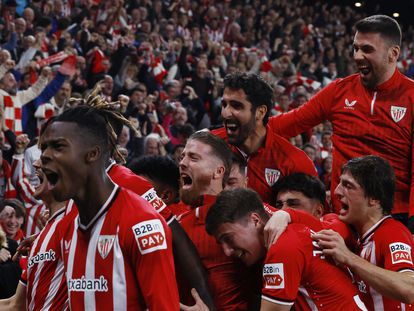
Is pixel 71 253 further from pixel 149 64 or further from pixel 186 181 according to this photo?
pixel 149 64

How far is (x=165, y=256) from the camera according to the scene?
3.08m

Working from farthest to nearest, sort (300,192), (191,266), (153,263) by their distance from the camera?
1. (300,192)
2. (191,266)
3. (153,263)

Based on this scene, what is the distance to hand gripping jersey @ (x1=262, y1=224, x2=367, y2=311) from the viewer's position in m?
3.72

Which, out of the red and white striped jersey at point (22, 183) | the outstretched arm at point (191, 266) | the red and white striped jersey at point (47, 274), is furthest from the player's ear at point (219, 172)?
the red and white striped jersey at point (22, 183)

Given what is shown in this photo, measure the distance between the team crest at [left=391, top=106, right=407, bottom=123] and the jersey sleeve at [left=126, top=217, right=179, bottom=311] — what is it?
241 centimetres

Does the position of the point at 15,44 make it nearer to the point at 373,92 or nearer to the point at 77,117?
the point at 373,92

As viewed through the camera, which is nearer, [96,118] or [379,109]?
[96,118]

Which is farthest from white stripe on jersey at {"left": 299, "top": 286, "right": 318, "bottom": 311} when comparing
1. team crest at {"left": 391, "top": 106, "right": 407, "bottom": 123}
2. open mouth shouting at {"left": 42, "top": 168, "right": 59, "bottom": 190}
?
team crest at {"left": 391, "top": 106, "right": 407, "bottom": 123}

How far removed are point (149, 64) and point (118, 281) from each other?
33.7 feet

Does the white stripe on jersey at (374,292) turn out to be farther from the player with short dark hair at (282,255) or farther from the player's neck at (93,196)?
the player's neck at (93,196)

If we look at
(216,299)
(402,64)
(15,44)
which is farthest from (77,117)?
(402,64)

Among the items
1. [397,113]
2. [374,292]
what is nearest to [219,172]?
[374,292]

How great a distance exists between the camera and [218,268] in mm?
4016

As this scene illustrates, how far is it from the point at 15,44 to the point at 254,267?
778cm
